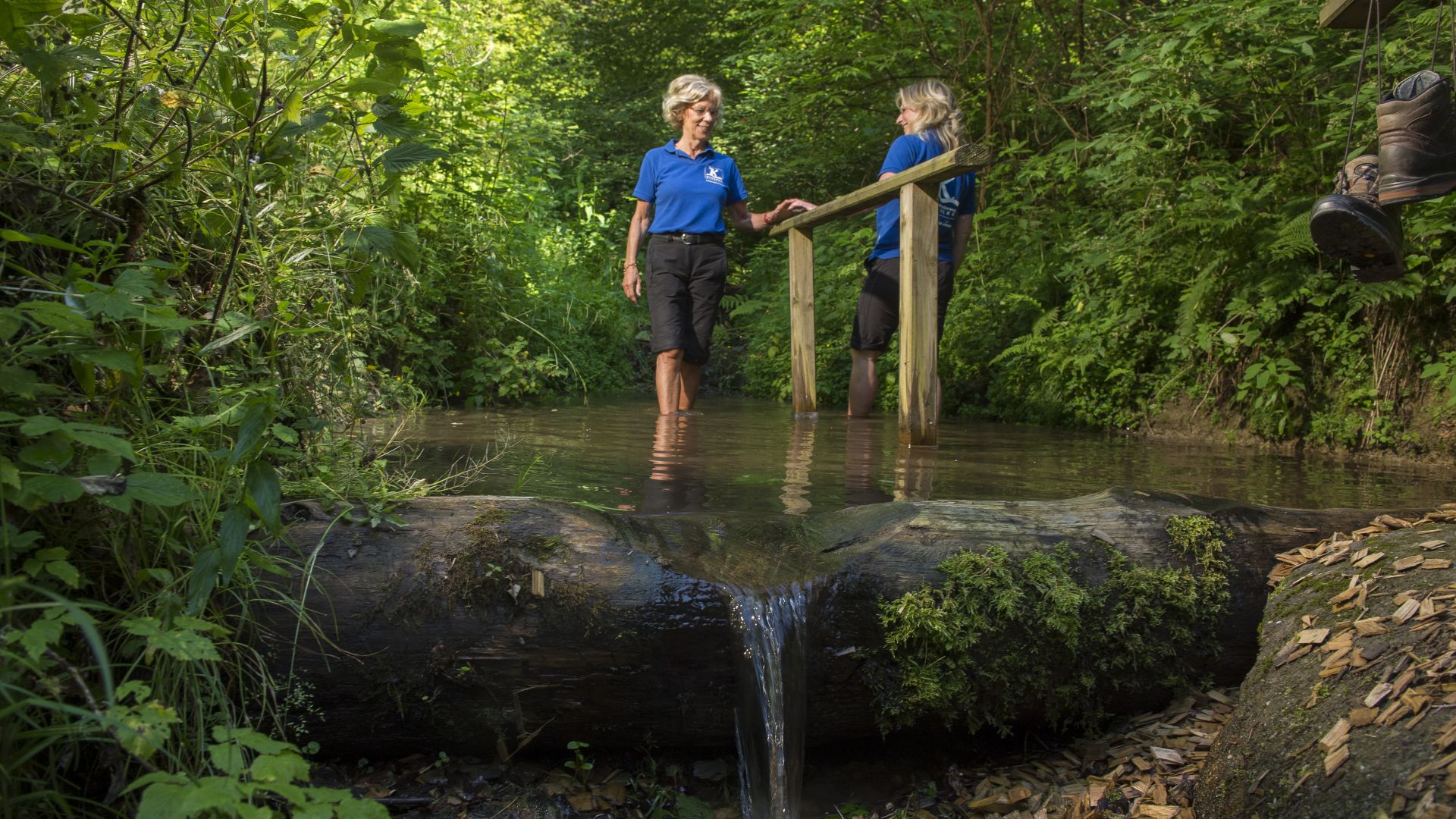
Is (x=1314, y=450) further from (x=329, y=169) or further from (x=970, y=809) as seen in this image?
(x=329, y=169)

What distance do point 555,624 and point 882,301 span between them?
510 cm

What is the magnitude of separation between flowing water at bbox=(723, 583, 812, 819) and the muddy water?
0.85m

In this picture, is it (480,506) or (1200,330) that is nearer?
(480,506)

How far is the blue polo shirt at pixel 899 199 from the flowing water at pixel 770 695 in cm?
440

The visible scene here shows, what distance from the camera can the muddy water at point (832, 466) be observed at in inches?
170

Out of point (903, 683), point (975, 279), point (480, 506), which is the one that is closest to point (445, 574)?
point (480, 506)

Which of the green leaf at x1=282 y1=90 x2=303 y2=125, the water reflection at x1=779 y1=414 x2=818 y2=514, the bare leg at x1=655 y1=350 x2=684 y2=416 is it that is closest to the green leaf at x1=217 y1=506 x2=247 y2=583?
the green leaf at x1=282 y1=90 x2=303 y2=125

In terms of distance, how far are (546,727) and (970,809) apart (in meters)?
1.25

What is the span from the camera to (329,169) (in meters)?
3.71

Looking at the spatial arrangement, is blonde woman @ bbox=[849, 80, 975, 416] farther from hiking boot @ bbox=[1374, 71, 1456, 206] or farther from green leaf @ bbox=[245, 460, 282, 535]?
green leaf @ bbox=[245, 460, 282, 535]

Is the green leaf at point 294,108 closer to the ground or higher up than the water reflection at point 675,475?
higher up

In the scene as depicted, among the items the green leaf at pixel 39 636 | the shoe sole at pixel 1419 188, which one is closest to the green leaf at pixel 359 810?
the green leaf at pixel 39 636

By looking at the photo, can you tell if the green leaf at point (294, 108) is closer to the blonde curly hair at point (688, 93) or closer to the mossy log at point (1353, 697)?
the mossy log at point (1353, 697)

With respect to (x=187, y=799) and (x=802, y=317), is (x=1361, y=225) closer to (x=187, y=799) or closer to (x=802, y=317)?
(x=187, y=799)
